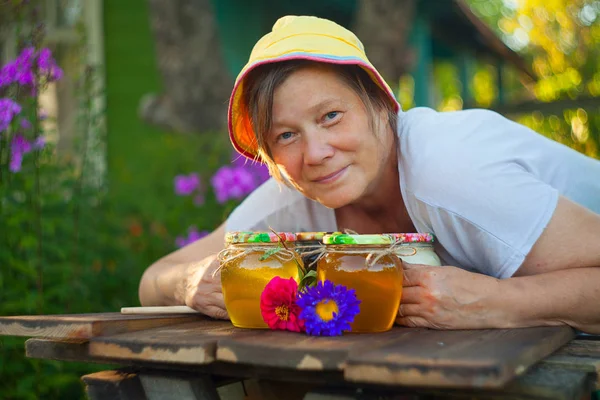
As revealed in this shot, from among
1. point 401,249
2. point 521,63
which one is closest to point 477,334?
point 401,249

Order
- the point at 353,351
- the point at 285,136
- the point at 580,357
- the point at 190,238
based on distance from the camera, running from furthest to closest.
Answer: the point at 190,238 → the point at 285,136 → the point at 580,357 → the point at 353,351

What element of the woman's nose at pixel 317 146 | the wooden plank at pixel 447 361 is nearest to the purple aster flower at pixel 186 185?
the woman's nose at pixel 317 146

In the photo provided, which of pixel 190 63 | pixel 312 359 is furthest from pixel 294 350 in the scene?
pixel 190 63

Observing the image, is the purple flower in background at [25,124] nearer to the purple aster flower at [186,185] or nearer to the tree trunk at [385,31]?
the purple aster flower at [186,185]

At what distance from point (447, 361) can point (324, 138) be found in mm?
890

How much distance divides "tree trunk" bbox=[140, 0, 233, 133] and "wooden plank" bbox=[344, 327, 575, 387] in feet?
15.5

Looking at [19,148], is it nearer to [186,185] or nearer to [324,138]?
[186,185]

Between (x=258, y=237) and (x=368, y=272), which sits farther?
(x=258, y=237)

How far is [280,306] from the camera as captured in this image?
171cm

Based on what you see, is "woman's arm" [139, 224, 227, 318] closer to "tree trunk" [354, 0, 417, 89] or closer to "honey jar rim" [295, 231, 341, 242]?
"honey jar rim" [295, 231, 341, 242]

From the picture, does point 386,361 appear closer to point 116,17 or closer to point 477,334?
point 477,334

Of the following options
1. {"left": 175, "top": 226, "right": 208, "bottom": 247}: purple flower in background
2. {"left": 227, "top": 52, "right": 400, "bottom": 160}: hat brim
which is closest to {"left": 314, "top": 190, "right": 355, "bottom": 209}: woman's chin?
{"left": 227, "top": 52, "right": 400, "bottom": 160}: hat brim

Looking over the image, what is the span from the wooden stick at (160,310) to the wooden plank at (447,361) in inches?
32.9

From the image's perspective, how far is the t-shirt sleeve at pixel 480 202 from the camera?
6.24 feet
